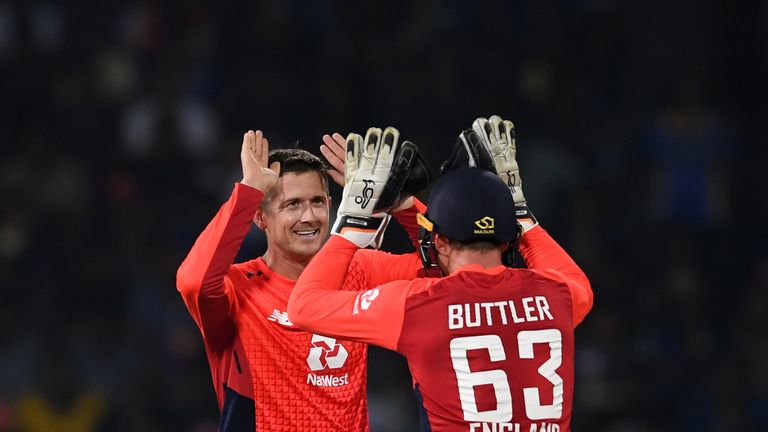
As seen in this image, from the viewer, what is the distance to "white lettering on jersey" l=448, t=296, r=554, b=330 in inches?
139

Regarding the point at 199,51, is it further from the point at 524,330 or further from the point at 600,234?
the point at 524,330

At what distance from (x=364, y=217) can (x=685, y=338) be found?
5918 mm

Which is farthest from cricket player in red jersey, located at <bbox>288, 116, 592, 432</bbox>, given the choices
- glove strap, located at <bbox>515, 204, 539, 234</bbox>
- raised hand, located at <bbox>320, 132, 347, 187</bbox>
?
raised hand, located at <bbox>320, 132, 347, 187</bbox>

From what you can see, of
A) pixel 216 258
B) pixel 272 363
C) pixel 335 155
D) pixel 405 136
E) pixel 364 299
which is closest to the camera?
pixel 364 299

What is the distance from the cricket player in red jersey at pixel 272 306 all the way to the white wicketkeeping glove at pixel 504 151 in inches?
12.1

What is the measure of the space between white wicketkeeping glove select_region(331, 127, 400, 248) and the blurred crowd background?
445 centimetres

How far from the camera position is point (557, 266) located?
13.1ft

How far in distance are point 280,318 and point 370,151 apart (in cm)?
83

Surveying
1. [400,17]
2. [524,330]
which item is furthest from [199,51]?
[524,330]

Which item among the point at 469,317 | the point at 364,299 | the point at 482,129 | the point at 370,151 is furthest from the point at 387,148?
the point at 469,317

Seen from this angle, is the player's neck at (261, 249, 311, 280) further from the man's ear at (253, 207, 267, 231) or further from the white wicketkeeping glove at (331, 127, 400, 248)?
the white wicketkeeping glove at (331, 127, 400, 248)

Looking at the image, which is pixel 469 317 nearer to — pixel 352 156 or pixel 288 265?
pixel 352 156

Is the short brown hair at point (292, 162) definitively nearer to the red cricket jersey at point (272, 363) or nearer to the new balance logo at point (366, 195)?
the red cricket jersey at point (272, 363)

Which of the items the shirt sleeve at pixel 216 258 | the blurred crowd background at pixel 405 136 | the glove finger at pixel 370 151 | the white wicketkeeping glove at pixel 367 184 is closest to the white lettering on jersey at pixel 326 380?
the shirt sleeve at pixel 216 258
